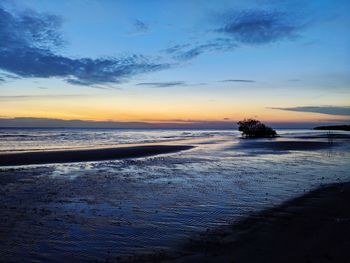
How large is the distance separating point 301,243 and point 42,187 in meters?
10.6

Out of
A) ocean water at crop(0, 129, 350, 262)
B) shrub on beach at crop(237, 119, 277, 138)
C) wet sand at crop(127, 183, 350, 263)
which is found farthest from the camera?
shrub on beach at crop(237, 119, 277, 138)

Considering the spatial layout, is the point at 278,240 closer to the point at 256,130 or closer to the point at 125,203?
the point at 125,203

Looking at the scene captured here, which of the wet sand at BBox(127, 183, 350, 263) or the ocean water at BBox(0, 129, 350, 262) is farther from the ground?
the wet sand at BBox(127, 183, 350, 263)

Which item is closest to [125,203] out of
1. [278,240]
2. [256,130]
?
[278,240]

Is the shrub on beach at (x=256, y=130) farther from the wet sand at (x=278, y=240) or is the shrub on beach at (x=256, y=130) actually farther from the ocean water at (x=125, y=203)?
the wet sand at (x=278, y=240)

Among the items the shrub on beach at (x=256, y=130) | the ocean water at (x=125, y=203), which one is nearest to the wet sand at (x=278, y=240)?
the ocean water at (x=125, y=203)

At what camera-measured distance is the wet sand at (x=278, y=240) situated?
6.77 m

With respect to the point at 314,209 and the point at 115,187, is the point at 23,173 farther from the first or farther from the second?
the point at 314,209

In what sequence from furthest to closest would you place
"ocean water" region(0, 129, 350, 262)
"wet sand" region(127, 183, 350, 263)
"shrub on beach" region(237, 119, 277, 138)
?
1. "shrub on beach" region(237, 119, 277, 138)
2. "ocean water" region(0, 129, 350, 262)
3. "wet sand" region(127, 183, 350, 263)

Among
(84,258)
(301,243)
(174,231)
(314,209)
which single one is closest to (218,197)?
(314,209)

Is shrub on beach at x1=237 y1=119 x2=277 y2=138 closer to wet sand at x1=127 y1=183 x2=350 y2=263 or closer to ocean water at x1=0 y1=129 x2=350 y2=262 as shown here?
ocean water at x1=0 y1=129 x2=350 y2=262

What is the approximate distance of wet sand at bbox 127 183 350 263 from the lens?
6.77 meters

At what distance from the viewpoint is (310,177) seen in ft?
56.0

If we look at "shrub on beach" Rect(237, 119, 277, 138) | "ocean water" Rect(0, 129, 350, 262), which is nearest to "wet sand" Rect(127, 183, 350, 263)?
"ocean water" Rect(0, 129, 350, 262)
